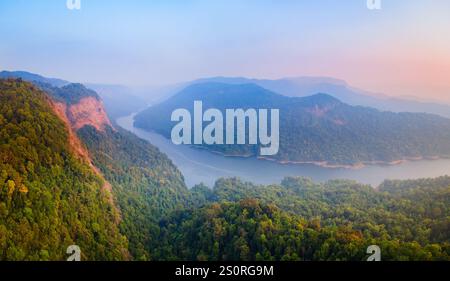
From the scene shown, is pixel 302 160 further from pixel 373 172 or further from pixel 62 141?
pixel 62 141

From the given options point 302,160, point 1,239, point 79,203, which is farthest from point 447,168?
point 1,239

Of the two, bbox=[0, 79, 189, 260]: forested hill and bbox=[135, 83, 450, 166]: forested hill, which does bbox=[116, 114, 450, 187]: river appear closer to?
bbox=[135, 83, 450, 166]: forested hill

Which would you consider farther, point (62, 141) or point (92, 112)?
point (92, 112)

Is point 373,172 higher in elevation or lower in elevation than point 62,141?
lower

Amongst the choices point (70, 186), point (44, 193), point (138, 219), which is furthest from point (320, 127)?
point (44, 193)

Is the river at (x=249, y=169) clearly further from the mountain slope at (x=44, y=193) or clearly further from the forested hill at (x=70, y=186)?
the mountain slope at (x=44, y=193)

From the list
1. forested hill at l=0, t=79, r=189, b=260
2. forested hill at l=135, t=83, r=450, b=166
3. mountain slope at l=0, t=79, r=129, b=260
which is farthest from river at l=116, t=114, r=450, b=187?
mountain slope at l=0, t=79, r=129, b=260
